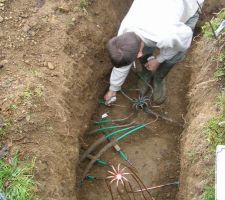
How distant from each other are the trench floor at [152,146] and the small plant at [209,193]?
71cm

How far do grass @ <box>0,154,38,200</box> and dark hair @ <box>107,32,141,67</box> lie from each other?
1.11m

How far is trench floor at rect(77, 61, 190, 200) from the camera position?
3.54m

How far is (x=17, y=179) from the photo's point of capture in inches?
108

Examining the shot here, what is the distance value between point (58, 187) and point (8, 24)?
1516 mm

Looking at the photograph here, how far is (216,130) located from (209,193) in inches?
19.9

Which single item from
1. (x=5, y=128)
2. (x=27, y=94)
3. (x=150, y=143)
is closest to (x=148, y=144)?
(x=150, y=143)

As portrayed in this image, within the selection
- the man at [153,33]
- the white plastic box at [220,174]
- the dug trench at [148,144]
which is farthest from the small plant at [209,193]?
the man at [153,33]

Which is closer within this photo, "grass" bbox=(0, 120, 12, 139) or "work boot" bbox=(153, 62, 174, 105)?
"grass" bbox=(0, 120, 12, 139)

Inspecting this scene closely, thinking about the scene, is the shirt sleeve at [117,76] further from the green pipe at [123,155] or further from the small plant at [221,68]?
the small plant at [221,68]

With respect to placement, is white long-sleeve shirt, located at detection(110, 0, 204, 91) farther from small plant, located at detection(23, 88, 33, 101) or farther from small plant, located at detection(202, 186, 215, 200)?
small plant, located at detection(202, 186, 215, 200)

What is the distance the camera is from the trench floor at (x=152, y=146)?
3.54 m

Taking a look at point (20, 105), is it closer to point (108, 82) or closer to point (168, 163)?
point (108, 82)

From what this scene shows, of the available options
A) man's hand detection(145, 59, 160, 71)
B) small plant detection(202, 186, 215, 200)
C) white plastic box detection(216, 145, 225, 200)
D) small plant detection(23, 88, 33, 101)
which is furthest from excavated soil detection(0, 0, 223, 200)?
white plastic box detection(216, 145, 225, 200)

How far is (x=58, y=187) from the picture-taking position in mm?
2973
